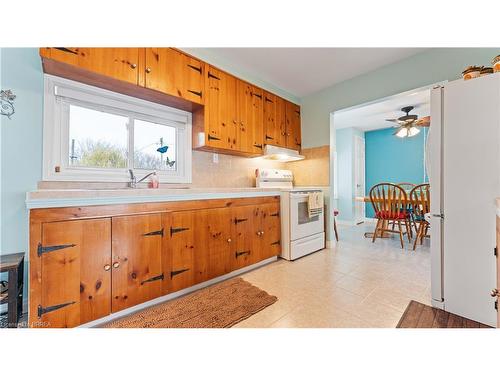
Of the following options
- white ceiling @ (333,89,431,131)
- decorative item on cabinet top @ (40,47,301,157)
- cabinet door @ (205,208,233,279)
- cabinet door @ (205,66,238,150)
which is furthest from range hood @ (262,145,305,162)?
cabinet door @ (205,208,233,279)

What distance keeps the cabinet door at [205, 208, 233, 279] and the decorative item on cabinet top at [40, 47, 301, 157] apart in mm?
823

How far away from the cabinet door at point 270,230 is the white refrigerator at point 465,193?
1.48m

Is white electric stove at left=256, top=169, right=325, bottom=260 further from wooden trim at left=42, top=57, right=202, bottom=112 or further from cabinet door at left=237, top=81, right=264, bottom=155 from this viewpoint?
wooden trim at left=42, top=57, right=202, bottom=112

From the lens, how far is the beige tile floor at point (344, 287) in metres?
1.40

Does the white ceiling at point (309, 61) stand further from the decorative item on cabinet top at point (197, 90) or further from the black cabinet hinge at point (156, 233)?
the black cabinet hinge at point (156, 233)

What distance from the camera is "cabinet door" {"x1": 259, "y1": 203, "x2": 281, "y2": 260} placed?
94.1 inches

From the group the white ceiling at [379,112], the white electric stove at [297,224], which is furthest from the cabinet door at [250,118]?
the white ceiling at [379,112]

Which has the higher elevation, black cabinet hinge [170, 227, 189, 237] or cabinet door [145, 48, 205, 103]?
cabinet door [145, 48, 205, 103]

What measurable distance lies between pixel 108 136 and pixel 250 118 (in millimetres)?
1604

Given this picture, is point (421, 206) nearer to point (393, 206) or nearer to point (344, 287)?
point (393, 206)

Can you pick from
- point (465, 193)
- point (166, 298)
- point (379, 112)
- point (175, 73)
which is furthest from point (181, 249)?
point (379, 112)
